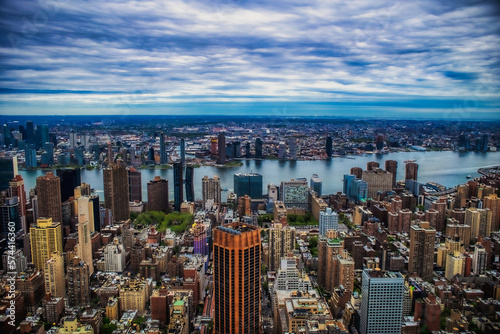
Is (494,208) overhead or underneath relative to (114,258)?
overhead

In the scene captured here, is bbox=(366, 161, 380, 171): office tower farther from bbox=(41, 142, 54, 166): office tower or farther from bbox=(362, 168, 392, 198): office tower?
bbox=(41, 142, 54, 166): office tower

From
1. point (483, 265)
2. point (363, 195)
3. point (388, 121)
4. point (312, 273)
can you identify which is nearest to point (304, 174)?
point (363, 195)

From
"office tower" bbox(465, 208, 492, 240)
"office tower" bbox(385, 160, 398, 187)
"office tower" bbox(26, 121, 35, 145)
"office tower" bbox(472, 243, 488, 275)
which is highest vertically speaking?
"office tower" bbox(26, 121, 35, 145)

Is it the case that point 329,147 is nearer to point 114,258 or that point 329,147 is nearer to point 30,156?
point 114,258

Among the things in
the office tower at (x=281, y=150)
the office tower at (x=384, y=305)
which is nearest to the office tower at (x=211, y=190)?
the office tower at (x=281, y=150)

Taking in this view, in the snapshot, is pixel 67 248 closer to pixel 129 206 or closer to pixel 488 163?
pixel 129 206

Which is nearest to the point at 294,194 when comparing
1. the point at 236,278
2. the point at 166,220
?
the point at 166,220

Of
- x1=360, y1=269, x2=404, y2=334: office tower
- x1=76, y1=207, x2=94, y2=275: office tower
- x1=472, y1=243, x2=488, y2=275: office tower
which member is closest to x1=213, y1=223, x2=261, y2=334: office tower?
x1=360, y1=269, x2=404, y2=334: office tower
